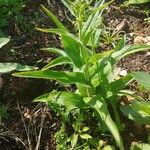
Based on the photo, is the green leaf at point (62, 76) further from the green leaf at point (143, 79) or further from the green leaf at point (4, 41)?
the green leaf at point (4, 41)

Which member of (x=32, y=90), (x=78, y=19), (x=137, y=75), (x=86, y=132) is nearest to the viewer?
(x=78, y=19)

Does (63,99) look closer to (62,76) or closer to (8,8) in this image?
(62,76)

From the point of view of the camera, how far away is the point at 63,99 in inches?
106

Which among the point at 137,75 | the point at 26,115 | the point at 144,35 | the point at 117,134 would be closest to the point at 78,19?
the point at 137,75

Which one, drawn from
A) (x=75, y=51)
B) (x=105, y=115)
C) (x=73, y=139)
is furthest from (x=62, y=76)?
(x=73, y=139)

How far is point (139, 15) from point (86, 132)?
131cm

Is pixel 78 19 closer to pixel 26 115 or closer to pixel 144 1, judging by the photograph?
pixel 26 115

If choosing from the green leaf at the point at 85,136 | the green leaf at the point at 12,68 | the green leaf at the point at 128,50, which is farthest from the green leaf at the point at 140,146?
the green leaf at the point at 12,68

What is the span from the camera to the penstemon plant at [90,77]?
8.17 feet

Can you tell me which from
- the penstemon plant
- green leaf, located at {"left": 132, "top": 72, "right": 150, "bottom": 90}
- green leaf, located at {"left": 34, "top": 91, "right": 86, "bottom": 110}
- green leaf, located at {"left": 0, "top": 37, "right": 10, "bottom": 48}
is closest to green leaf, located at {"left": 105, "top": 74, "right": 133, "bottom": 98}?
the penstemon plant

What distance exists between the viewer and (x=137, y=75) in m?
2.52

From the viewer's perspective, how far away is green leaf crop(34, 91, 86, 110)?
8.77ft

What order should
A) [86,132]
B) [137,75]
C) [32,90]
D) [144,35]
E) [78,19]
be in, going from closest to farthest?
[78,19] → [137,75] → [86,132] → [32,90] → [144,35]

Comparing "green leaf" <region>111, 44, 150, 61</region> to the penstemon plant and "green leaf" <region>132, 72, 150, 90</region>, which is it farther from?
"green leaf" <region>132, 72, 150, 90</region>
